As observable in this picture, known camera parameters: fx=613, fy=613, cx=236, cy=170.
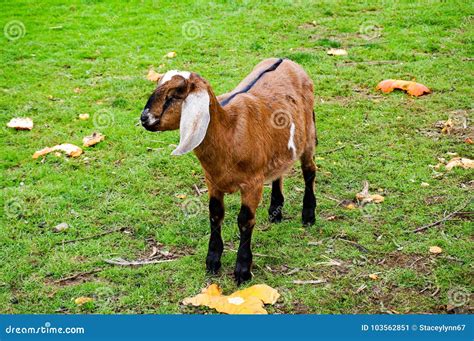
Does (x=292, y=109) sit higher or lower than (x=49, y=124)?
higher

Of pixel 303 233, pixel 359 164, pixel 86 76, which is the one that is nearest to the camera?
pixel 303 233

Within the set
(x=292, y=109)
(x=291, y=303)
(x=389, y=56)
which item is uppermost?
(x=292, y=109)

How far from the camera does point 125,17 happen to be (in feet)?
45.4

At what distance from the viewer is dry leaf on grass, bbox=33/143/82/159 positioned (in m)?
8.05

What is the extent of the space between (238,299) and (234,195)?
7.00ft

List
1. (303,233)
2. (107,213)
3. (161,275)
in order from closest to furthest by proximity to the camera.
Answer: (161,275), (303,233), (107,213)

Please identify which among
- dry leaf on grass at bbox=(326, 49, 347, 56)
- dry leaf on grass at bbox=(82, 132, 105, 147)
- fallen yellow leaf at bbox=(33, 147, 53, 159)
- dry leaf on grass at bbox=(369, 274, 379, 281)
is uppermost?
dry leaf on grass at bbox=(326, 49, 347, 56)

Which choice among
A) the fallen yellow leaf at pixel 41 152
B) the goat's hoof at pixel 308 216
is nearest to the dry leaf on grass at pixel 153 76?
the fallen yellow leaf at pixel 41 152

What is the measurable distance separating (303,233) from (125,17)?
9.11 meters

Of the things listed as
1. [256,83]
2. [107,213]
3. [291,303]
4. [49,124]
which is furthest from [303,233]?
[49,124]

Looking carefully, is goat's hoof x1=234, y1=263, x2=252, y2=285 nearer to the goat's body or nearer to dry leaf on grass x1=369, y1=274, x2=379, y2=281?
the goat's body

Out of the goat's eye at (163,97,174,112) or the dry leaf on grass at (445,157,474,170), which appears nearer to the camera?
the goat's eye at (163,97,174,112)

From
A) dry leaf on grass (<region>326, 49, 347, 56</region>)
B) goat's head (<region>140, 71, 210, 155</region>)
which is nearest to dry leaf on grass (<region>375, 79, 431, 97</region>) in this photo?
dry leaf on grass (<region>326, 49, 347, 56</region>)

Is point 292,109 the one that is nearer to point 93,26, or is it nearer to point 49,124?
point 49,124
